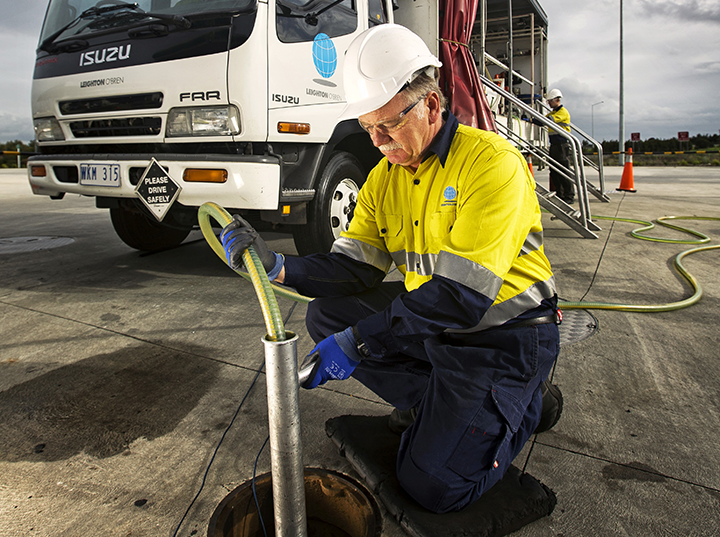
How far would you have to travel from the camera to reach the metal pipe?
3.98ft

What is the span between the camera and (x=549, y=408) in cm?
187

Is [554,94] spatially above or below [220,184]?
above

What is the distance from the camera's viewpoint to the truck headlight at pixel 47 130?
3725 mm

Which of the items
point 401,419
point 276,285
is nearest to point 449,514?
point 401,419

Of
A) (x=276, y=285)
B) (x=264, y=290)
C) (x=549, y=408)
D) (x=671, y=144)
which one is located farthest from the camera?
(x=671, y=144)

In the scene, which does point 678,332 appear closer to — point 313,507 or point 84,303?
point 313,507

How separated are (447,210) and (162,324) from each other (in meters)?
2.02

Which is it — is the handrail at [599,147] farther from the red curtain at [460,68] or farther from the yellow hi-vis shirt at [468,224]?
the yellow hi-vis shirt at [468,224]

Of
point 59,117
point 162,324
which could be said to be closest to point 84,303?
point 162,324

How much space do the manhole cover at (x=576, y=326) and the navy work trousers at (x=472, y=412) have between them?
1.15m

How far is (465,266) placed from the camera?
148 cm

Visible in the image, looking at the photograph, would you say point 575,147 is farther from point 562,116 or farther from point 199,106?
point 199,106

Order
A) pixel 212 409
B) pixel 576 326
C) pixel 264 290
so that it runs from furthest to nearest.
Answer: pixel 576 326
pixel 212 409
pixel 264 290

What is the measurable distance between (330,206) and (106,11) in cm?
205
